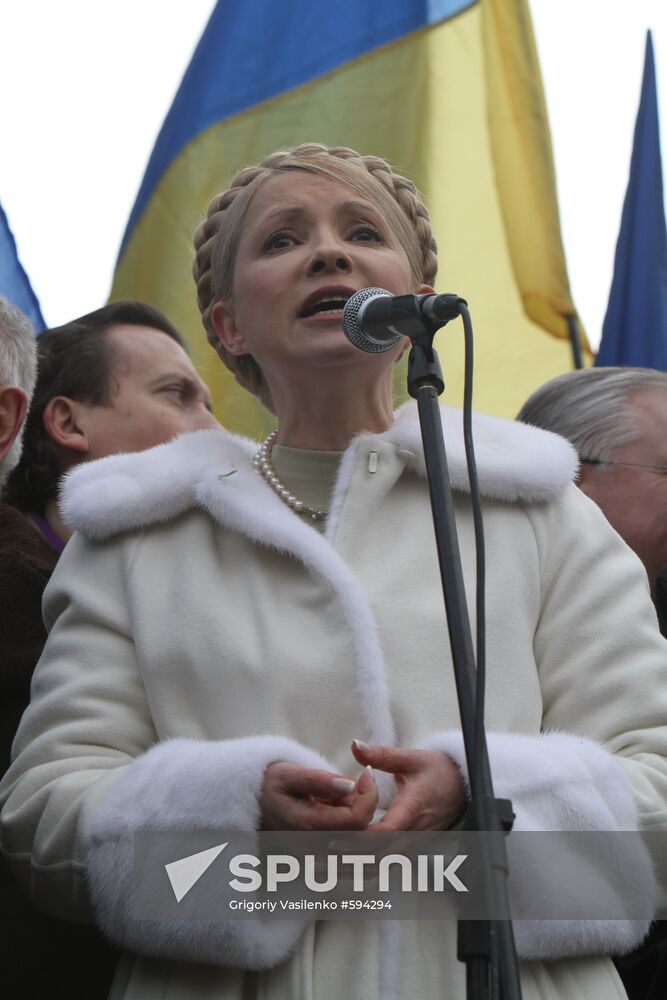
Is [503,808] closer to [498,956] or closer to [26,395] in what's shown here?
[498,956]

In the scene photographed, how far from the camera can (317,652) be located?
8.38ft

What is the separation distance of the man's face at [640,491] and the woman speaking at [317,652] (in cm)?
109

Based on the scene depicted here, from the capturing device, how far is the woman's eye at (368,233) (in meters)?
3.00

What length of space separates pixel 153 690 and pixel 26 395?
1283mm

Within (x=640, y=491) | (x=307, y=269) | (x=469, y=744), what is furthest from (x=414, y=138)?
(x=469, y=744)

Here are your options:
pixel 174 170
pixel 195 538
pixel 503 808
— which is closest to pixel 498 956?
pixel 503 808

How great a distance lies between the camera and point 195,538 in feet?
9.11

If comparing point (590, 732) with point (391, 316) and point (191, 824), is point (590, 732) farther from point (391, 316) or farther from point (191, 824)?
point (391, 316)

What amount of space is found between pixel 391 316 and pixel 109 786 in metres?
0.89

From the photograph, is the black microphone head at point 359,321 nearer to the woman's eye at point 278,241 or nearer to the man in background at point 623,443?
the woman's eye at point 278,241

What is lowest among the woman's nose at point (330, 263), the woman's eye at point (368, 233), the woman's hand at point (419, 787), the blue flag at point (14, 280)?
the woman's hand at point (419, 787)

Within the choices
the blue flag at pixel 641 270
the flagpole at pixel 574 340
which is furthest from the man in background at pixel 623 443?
the blue flag at pixel 641 270

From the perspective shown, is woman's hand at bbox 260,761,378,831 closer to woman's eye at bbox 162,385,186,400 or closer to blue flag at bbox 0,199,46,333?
woman's eye at bbox 162,385,186,400

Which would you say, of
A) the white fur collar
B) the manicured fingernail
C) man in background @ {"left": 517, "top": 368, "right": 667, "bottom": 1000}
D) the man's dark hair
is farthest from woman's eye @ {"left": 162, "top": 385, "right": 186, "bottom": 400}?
the manicured fingernail
